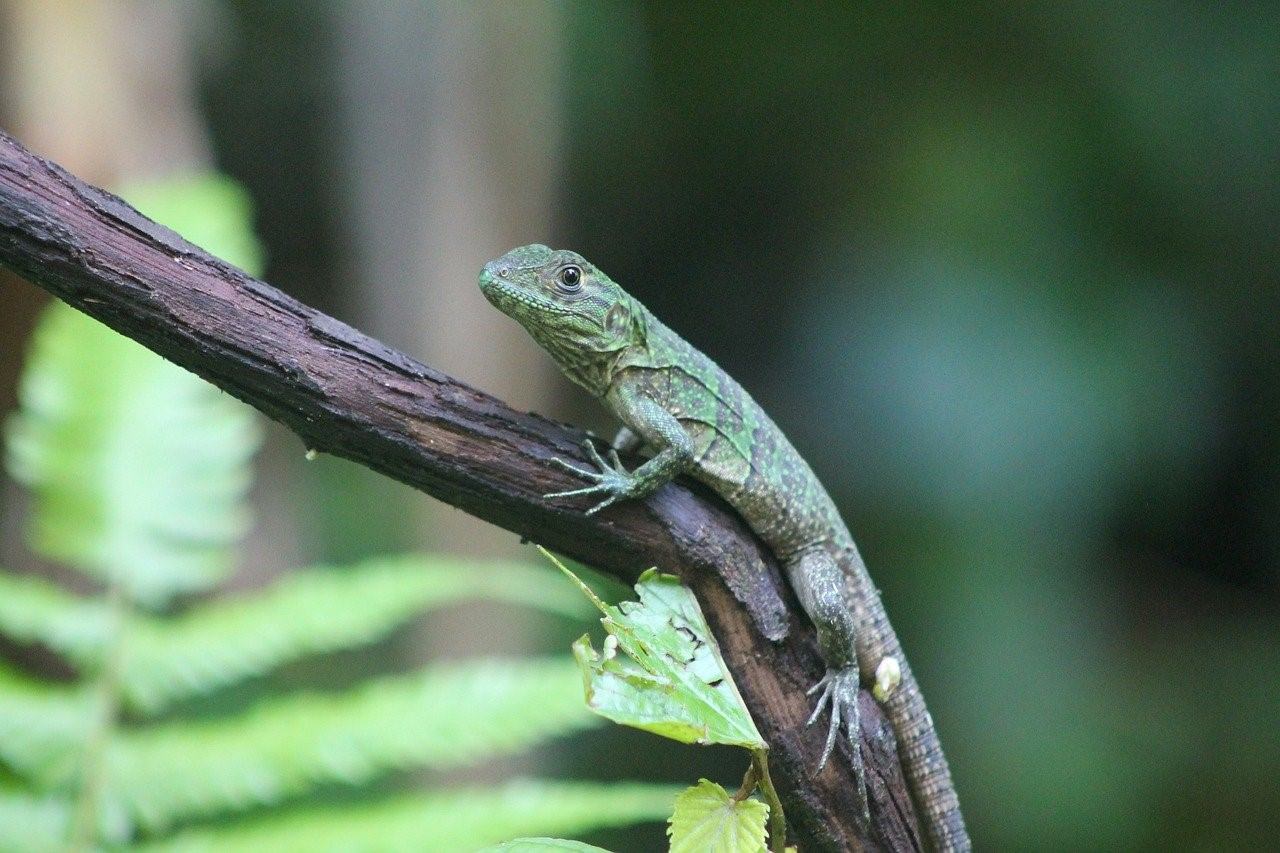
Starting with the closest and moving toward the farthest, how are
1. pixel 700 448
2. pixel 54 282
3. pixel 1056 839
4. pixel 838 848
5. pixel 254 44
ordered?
pixel 54 282, pixel 838 848, pixel 700 448, pixel 1056 839, pixel 254 44

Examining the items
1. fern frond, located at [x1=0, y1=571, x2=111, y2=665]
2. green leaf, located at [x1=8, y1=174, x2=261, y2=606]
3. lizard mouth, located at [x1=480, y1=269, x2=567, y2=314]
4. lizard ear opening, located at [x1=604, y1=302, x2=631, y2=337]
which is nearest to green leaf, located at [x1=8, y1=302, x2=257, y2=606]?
green leaf, located at [x1=8, y1=174, x2=261, y2=606]

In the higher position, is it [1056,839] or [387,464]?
[387,464]

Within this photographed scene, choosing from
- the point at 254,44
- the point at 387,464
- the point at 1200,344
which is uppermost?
the point at 254,44

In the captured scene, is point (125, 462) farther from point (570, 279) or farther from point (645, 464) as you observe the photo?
point (645, 464)

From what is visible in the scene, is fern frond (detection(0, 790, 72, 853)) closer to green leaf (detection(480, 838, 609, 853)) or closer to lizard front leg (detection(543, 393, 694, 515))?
lizard front leg (detection(543, 393, 694, 515))

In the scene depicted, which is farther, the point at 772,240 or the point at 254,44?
the point at 254,44

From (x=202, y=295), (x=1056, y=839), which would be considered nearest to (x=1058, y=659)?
(x=1056, y=839)

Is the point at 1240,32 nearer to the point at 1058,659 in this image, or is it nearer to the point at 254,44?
the point at 1058,659
